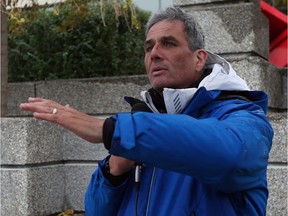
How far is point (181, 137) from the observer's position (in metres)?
1.32

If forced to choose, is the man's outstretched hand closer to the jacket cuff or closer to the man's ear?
the jacket cuff

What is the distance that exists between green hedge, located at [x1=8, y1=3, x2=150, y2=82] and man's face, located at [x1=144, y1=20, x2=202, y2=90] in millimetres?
3846

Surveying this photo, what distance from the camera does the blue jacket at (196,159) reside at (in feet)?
4.35

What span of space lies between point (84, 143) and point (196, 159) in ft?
11.2

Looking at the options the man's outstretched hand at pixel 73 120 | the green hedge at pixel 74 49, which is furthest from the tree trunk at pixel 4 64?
the man's outstretched hand at pixel 73 120

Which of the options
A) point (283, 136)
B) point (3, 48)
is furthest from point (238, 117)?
point (3, 48)

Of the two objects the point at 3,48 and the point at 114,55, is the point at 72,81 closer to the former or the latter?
the point at 3,48

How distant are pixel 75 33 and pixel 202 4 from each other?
2196 mm

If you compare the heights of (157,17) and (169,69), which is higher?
(157,17)

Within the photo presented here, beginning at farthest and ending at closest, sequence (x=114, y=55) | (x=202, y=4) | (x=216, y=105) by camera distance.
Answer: (x=114, y=55) < (x=202, y=4) < (x=216, y=105)

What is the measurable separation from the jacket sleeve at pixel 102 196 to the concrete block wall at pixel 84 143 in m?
2.19

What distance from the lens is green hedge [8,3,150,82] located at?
5867 mm

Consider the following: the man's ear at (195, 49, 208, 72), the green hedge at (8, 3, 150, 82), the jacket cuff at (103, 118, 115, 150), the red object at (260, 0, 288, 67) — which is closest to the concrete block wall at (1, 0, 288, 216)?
the green hedge at (8, 3, 150, 82)

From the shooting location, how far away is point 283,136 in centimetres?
380
